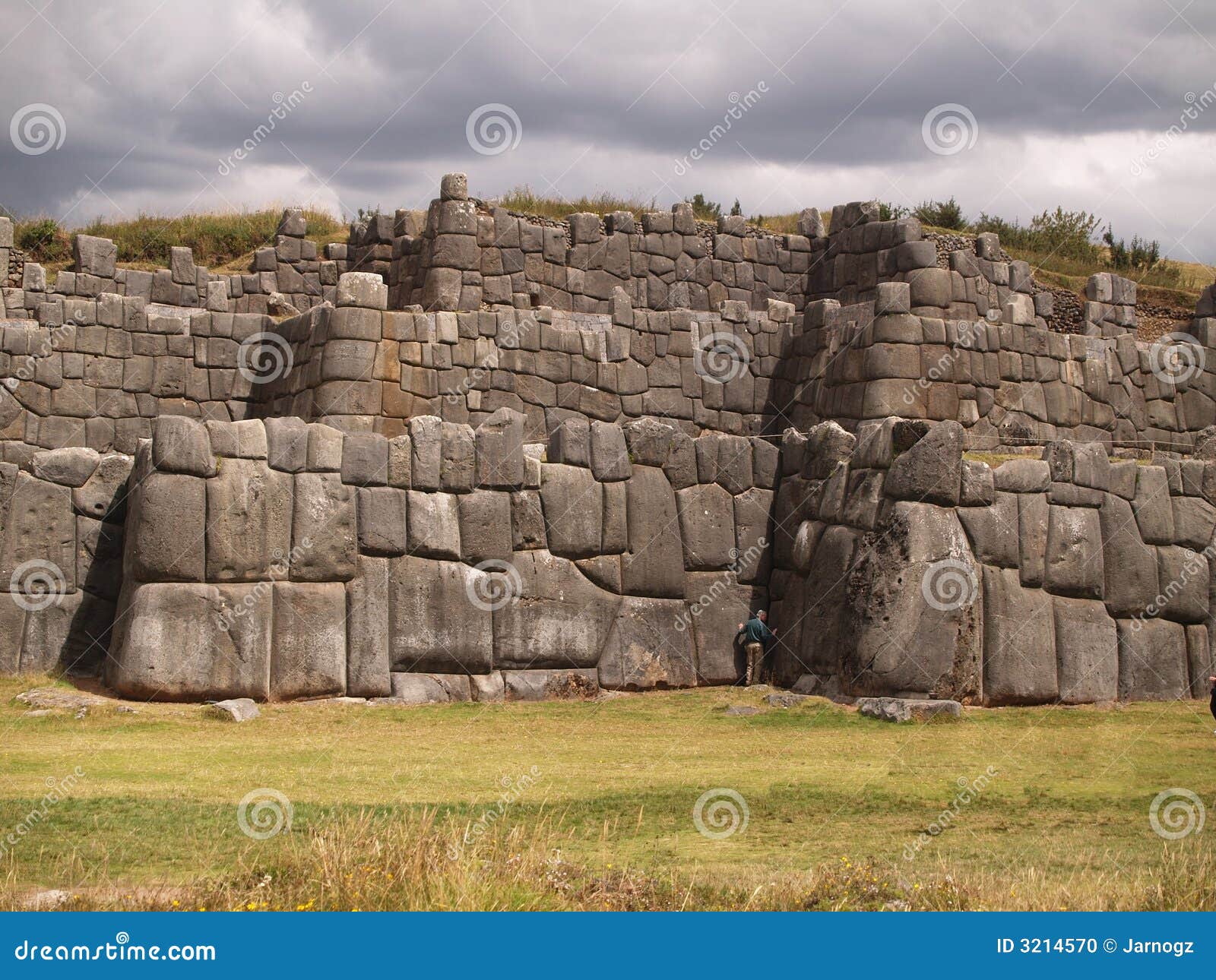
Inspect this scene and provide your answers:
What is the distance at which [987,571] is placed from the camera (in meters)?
17.6

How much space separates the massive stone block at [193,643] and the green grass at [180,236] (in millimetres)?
16134

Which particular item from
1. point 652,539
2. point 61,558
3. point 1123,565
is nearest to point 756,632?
point 652,539

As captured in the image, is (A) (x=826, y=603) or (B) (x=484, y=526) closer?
(B) (x=484, y=526)

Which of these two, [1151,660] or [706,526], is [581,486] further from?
[1151,660]

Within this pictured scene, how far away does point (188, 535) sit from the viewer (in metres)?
16.1

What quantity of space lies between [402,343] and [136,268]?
9781 millimetres

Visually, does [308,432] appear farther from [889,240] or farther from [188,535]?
[889,240]

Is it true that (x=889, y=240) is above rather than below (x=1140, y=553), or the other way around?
above

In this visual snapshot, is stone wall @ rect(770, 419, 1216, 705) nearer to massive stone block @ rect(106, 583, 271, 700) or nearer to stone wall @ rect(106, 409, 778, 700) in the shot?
stone wall @ rect(106, 409, 778, 700)

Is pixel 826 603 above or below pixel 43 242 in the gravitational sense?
below

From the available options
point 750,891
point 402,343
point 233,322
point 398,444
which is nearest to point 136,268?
point 233,322

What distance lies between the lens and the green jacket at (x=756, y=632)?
63.9 feet

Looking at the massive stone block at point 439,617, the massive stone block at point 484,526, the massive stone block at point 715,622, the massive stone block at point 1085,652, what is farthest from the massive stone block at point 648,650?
the massive stone block at point 1085,652

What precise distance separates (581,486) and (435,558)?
2.20 m
